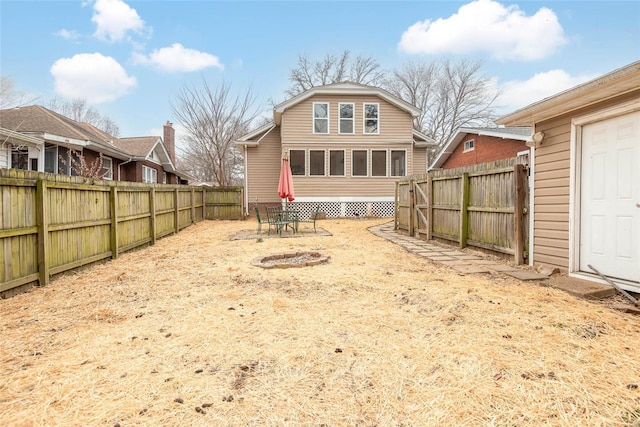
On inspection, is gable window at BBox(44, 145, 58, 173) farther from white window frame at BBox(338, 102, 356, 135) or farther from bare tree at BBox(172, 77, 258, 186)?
white window frame at BBox(338, 102, 356, 135)

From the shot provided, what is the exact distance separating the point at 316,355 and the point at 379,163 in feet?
47.4

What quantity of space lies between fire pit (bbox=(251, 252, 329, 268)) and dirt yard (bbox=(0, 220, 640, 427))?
0.99 m

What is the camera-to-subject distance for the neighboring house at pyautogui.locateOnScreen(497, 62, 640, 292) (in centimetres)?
388

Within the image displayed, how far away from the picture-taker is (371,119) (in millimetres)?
15836

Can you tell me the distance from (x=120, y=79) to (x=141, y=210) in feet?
83.9

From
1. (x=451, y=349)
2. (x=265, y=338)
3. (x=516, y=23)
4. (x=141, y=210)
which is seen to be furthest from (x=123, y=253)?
(x=516, y=23)

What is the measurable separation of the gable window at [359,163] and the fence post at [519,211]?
1056cm

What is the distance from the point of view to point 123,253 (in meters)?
6.91

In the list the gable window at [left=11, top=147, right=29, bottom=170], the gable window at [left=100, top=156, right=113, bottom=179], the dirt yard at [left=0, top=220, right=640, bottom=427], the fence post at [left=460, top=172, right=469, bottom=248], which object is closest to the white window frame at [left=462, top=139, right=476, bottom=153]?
the fence post at [left=460, top=172, right=469, bottom=248]

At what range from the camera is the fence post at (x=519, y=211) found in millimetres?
5523

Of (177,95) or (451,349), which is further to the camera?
(177,95)

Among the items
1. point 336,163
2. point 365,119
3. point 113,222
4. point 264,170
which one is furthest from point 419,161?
point 113,222

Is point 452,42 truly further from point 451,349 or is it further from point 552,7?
point 451,349

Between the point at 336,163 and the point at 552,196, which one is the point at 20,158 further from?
the point at 552,196
